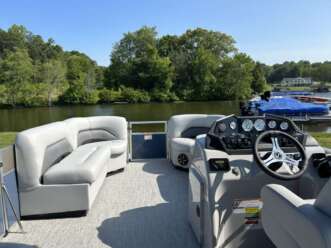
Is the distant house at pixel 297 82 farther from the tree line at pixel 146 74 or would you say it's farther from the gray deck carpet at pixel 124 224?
the gray deck carpet at pixel 124 224

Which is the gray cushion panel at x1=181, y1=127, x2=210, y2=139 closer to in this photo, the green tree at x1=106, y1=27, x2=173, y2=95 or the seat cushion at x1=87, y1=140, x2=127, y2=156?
the seat cushion at x1=87, y1=140, x2=127, y2=156

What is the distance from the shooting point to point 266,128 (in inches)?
98.8

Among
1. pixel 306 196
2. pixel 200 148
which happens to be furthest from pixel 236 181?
pixel 306 196

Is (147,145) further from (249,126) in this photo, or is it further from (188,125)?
(249,126)

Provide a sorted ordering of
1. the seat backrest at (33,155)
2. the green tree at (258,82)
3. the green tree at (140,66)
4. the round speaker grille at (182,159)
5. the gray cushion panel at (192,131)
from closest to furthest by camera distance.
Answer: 1. the seat backrest at (33,155)
2. the round speaker grille at (182,159)
3. the gray cushion panel at (192,131)
4. the green tree at (140,66)
5. the green tree at (258,82)

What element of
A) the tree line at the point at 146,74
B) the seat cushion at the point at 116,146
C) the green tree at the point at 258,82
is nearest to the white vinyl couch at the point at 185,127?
the seat cushion at the point at 116,146

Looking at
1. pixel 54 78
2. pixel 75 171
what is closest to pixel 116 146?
pixel 75 171

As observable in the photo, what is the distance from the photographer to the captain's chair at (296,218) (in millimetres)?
1220

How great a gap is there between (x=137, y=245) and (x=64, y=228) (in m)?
0.74

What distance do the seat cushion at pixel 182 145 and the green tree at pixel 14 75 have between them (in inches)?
1304

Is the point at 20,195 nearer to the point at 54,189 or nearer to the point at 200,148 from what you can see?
the point at 54,189

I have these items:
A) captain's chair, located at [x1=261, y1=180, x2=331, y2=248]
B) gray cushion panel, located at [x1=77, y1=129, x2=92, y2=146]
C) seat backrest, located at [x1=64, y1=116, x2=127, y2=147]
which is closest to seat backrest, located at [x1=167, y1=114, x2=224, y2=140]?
seat backrest, located at [x1=64, y1=116, x2=127, y2=147]

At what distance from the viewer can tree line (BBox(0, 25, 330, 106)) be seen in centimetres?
3534

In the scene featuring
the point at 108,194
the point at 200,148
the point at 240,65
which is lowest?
the point at 108,194
